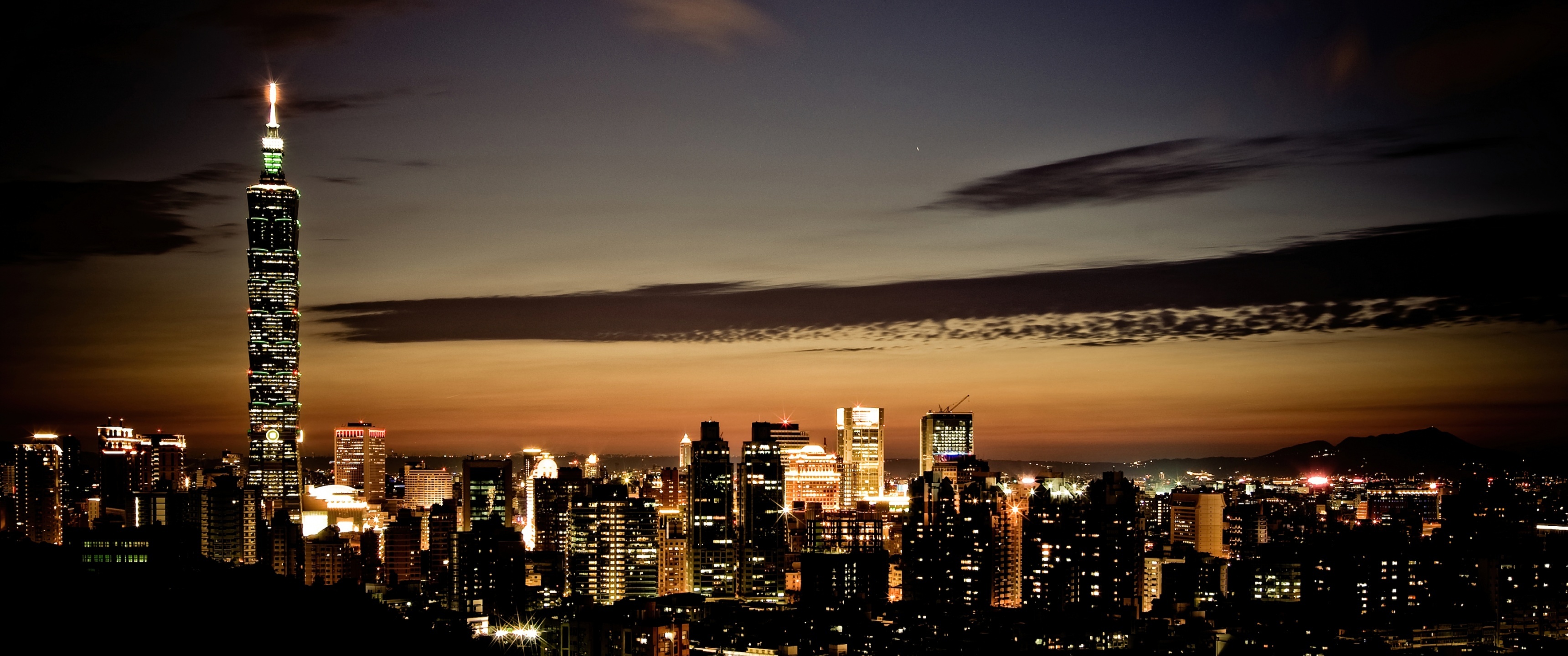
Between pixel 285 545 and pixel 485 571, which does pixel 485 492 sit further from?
pixel 485 571

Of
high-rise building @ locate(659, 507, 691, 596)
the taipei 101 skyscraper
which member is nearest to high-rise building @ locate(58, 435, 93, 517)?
the taipei 101 skyscraper

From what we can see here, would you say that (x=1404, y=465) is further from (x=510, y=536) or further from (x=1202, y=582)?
(x=510, y=536)

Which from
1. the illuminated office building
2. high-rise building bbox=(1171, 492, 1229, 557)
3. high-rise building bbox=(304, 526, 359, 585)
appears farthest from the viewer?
the illuminated office building

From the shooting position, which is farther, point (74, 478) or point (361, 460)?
point (361, 460)

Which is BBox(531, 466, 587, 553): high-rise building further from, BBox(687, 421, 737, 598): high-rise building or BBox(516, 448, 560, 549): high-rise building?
BBox(687, 421, 737, 598): high-rise building

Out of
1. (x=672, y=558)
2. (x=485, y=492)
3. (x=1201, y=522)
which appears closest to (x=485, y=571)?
(x=672, y=558)

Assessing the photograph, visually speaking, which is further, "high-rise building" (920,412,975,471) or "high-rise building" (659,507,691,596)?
"high-rise building" (920,412,975,471)

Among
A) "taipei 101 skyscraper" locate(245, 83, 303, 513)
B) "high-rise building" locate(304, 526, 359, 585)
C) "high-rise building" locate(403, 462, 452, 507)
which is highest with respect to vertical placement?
"taipei 101 skyscraper" locate(245, 83, 303, 513)
